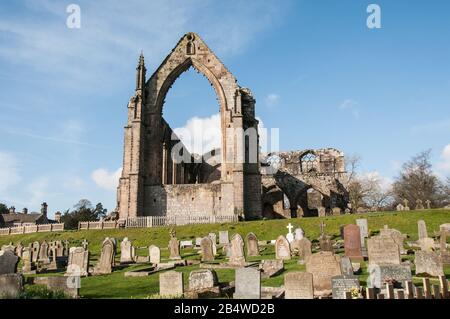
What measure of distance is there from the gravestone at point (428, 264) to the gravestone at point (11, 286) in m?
9.93

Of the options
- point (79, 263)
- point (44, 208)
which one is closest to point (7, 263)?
point (79, 263)

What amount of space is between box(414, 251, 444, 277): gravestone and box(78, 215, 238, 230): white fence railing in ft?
65.5

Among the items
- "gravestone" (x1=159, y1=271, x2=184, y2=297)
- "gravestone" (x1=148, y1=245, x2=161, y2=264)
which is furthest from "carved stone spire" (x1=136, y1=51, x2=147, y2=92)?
"gravestone" (x1=159, y1=271, x2=184, y2=297)

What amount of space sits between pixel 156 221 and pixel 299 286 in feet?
79.0

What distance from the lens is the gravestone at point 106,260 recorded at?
1485cm

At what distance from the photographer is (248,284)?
836 centimetres

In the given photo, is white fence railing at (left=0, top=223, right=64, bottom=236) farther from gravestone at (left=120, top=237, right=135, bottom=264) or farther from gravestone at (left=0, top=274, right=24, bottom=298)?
gravestone at (left=0, top=274, right=24, bottom=298)

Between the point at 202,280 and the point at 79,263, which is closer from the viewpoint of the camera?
the point at 202,280

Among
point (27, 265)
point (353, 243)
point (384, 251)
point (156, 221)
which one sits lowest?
point (27, 265)

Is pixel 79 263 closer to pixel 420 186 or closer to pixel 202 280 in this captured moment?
pixel 202 280

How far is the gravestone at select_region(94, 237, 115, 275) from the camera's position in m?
14.9

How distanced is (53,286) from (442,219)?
22.1 meters
